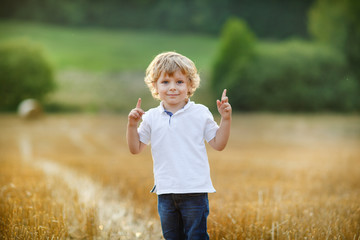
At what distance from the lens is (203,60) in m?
23.8

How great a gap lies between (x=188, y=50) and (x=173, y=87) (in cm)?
2112

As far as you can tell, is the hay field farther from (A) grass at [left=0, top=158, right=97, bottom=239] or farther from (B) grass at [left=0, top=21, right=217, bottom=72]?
(B) grass at [left=0, top=21, right=217, bottom=72]

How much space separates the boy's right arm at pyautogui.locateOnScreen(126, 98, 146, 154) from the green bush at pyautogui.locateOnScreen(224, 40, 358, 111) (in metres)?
19.1

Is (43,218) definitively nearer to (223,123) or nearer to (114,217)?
(114,217)

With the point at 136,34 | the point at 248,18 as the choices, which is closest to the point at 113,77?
the point at 136,34

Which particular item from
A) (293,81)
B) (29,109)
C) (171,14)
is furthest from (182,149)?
(171,14)

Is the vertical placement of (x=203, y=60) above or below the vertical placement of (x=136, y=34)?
below

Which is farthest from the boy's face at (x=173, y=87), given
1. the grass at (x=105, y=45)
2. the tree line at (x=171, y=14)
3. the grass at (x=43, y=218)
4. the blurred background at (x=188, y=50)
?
the tree line at (x=171, y=14)

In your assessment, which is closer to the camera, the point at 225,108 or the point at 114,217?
the point at 225,108

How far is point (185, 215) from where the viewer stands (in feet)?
8.94

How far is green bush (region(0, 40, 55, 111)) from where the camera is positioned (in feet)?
69.8

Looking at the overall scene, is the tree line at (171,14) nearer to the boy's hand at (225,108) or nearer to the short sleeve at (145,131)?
the short sleeve at (145,131)

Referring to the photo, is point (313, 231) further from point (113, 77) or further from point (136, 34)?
point (136, 34)

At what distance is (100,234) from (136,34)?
22288 mm
